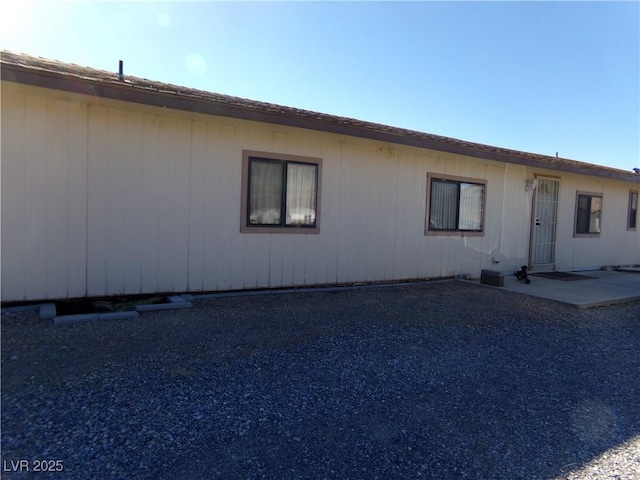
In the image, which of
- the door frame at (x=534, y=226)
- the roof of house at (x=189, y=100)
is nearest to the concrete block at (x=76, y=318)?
the roof of house at (x=189, y=100)

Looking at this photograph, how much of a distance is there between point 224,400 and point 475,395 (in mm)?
1936

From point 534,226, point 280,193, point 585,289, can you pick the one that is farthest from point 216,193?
point 534,226

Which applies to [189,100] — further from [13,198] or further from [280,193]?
[13,198]

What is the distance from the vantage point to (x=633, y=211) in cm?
1208

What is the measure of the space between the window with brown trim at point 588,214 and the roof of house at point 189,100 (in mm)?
3421

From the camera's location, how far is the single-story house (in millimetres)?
4859

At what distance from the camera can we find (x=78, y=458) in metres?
2.10

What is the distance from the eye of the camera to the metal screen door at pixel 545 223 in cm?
980

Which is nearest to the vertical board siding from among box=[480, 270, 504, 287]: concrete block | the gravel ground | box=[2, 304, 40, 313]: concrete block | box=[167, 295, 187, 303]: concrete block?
box=[2, 304, 40, 313]: concrete block

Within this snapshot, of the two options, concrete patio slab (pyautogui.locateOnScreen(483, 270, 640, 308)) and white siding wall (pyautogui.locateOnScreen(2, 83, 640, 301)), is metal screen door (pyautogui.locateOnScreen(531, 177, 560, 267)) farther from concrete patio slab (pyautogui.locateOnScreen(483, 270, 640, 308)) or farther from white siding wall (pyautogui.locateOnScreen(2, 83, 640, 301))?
white siding wall (pyautogui.locateOnScreen(2, 83, 640, 301))

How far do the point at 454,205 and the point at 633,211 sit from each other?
7610 millimetres

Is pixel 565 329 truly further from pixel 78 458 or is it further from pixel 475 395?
pixel 78 458

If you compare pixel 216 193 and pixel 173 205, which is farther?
pixel 216 193

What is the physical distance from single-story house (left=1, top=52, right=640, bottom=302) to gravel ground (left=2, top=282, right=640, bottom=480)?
1096 mm
